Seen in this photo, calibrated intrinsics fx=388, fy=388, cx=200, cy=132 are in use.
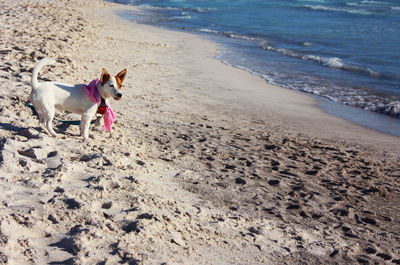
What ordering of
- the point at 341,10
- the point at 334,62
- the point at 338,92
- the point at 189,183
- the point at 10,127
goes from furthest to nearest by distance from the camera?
1. the point at 341,10
2. the point at 334,62
3. the point at 338,92
4. the point at 10,127
5. the point at 189,183

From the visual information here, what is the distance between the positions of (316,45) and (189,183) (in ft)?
45.2

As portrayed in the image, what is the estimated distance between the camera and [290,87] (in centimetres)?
1005

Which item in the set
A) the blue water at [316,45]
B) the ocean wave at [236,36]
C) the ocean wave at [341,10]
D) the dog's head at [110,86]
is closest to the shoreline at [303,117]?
the blue water at [316,45]

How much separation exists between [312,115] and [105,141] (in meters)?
4.65

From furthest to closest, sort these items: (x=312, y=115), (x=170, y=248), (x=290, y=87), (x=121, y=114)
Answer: (x=290, y=87) → (x=312, y=115) → (x=121, y=114) → (x=170, y=248)

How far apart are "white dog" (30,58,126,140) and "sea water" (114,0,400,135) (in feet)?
17.9

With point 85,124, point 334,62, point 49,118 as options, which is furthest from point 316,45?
point 49,118

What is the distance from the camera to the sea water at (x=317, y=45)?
33.4 feet

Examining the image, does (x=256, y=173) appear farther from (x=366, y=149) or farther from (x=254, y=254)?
(x=366, y=149)

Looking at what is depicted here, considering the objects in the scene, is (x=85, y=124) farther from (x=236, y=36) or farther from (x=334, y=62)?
(x=236, y=36)

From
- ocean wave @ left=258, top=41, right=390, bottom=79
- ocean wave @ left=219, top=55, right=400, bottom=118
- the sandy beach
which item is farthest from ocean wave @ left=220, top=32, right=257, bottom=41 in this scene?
the sandy beach

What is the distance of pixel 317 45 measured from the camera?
16266 mm

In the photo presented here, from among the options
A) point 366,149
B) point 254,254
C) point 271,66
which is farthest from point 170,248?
point 271,66

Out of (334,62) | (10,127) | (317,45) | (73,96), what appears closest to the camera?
(73,96)
